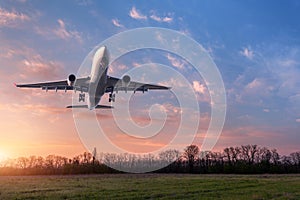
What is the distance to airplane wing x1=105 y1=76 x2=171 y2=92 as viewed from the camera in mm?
36906

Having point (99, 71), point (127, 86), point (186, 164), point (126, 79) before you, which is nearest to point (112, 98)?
point (127, 86)

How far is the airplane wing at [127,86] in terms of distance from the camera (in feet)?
121

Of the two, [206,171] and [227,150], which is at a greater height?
[227,150]

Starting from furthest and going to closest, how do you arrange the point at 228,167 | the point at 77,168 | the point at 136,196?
the point at 228,167 → the point at 77,168 → the point at 136,196

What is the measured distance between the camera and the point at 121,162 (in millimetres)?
132500

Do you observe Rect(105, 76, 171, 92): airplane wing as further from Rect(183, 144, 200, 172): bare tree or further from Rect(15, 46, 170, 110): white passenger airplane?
Rect(183, 144, 200, 172): bare tree

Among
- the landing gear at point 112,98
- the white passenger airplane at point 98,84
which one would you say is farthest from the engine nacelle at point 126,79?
the landing gear at point 112,98

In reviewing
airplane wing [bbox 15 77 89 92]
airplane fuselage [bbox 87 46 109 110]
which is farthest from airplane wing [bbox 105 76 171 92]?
airplane wing [bbox 15 77 89 92]

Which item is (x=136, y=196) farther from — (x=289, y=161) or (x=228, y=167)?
(x=289, y=161)

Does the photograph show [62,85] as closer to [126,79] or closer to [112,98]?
[112,98]

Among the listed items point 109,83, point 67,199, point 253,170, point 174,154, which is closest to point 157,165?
point 174,154

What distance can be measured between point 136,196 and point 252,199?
9196 millimetres

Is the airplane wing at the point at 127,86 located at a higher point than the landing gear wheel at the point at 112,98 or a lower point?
higher

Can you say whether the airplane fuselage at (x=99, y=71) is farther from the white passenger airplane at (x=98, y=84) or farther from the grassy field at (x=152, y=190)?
the grassy field at (x=152, y=190)
